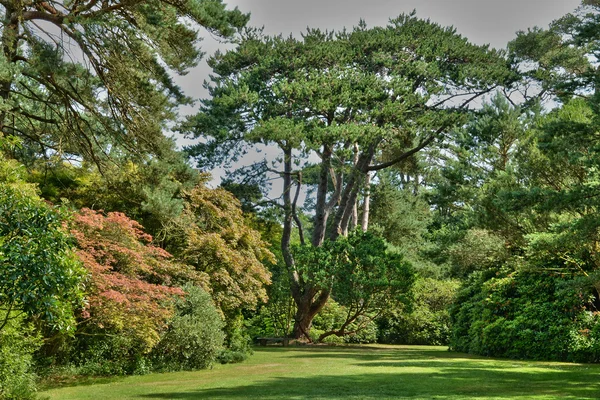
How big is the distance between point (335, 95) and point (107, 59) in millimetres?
12082

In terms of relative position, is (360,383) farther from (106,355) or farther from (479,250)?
(479,250)

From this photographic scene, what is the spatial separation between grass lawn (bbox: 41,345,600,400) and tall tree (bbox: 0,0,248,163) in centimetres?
519

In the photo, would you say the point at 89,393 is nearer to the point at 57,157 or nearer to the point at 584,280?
the point at 57,157

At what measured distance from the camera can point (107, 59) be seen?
1325cm

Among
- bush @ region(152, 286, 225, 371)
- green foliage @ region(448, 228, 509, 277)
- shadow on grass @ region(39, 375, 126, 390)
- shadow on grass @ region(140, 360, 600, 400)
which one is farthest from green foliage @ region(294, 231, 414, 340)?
shadow on grass @ region(39, 375, 126, 390)

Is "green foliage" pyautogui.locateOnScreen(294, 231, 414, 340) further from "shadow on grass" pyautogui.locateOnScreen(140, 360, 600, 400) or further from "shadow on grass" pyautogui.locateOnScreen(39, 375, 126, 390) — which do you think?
"shadow on grass" pyautogui.locateOnScreen(39, 375, 126, 390)

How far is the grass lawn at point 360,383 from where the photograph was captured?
31.4 ft

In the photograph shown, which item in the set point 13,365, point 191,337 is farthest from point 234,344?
point 13,365

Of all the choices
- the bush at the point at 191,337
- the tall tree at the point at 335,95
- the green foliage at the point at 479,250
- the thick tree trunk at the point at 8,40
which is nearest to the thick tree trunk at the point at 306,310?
the tall tree at the point at 335,95

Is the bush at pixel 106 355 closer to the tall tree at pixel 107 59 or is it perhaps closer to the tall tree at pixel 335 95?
the tall tree at pixel 107 59

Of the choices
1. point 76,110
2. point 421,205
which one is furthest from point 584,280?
point 421,205

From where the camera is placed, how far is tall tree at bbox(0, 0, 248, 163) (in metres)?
12.1

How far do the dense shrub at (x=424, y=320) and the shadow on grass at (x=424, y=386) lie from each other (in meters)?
16.1

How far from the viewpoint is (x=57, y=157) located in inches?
596
